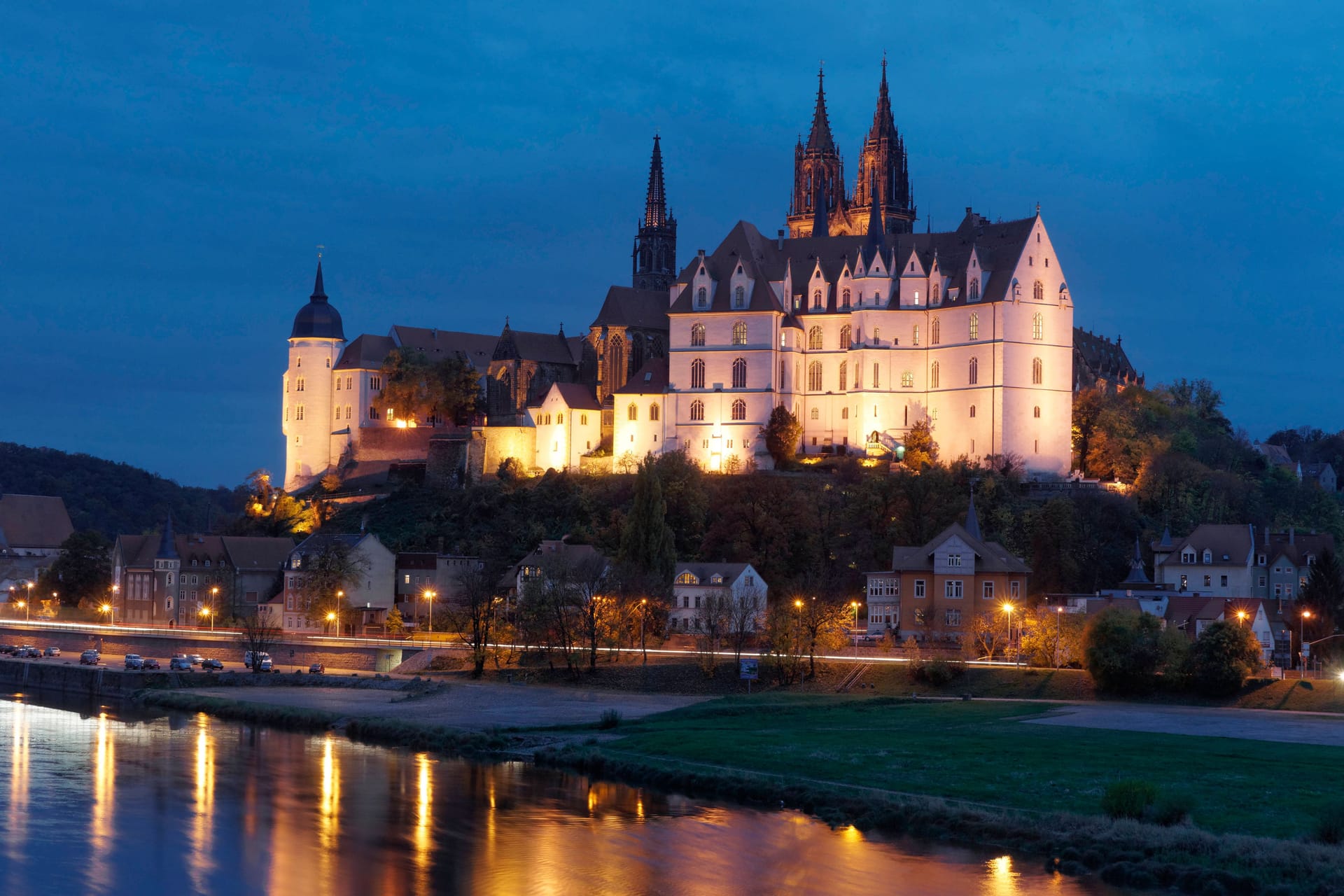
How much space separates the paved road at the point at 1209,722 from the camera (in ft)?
167

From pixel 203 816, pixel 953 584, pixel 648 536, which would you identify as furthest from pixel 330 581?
pixel 203 816

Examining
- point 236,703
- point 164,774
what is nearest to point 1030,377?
point 236,703

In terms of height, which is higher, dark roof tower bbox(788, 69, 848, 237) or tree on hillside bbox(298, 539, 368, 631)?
dark roof tower bbox(788, 69, 848, 237)

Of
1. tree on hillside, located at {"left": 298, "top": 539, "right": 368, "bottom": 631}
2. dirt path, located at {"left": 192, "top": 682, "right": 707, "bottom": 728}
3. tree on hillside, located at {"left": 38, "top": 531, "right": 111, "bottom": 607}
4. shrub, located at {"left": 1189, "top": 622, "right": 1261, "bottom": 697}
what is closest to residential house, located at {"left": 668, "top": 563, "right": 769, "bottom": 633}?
dirt path, located at {"left": 192, "top": 682, "right": 707, "bottom": 728}

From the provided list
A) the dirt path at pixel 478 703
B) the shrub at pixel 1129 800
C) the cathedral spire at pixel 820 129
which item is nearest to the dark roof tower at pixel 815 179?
the cathedral spire at pixel 820 129

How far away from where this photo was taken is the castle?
100m

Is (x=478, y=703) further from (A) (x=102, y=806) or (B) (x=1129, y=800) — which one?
(B) (x=1129, y=800)

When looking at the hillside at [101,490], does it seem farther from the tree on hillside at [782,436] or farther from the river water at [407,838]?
the river water at [407,838]

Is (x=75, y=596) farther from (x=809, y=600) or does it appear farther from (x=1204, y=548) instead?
(x=1204, y=548)

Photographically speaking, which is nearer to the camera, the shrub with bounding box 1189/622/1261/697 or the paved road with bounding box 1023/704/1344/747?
the paved road with bounding box 1023/704/1344/747

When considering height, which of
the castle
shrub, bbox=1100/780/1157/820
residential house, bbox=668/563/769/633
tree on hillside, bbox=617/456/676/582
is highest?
the castle

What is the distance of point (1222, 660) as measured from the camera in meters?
60.0

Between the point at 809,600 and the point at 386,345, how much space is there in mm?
59752

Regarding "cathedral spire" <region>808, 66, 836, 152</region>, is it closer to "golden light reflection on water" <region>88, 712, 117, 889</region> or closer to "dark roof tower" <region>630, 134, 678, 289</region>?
"dark roof tower" <region>630, 134, 678, 289</region>
